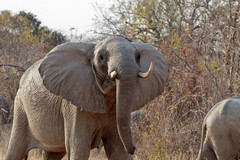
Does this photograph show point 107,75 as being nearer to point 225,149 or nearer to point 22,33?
point 225,149

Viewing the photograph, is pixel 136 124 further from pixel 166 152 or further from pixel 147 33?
pixel 147 33

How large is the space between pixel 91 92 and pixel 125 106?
0.68 metres

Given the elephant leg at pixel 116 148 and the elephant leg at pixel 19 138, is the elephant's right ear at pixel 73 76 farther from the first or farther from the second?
the elephant leg at pixel 19 138

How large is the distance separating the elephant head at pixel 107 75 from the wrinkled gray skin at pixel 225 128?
1734 millimetres

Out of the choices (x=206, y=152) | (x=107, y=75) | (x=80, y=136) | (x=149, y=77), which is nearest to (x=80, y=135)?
(x=80, y=136)

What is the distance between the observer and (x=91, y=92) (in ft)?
18.1

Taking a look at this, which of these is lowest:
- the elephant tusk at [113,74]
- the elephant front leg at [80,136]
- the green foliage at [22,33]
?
the green foliage at [22,33]

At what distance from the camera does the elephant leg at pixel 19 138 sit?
22.0ft

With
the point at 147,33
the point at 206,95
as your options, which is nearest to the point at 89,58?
the point at 206,95

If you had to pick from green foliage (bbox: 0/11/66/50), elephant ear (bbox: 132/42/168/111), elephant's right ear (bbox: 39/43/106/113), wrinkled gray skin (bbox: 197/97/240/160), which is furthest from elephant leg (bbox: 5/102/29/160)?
green foliage (bbox: 0/11/66/50)

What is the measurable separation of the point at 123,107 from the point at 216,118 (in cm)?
288

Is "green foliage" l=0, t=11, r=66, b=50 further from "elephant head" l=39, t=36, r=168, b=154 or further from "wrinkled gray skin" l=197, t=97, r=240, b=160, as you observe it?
"elephant head" l=39, t=36, r=168, b=154

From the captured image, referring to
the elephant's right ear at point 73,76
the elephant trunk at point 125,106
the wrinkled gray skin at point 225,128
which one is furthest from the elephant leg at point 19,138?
the wrinkled gray skin at point 225,128

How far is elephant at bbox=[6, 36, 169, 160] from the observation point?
496 centimetres
